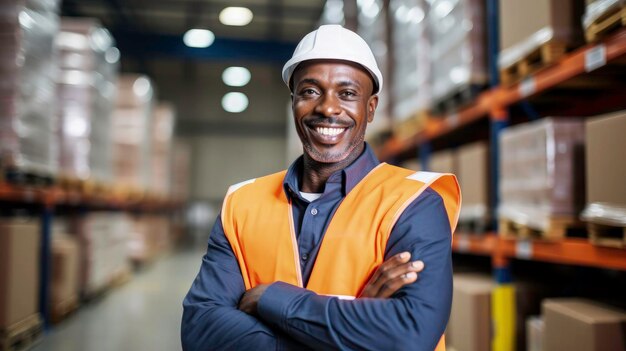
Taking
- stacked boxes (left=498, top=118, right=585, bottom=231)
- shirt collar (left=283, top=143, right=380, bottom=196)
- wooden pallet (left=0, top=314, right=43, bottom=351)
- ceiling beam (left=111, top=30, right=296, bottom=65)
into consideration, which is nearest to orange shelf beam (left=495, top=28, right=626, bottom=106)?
stacked boxes (left=498, top=118, right=585, bottom=231)

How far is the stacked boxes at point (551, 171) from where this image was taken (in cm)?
305

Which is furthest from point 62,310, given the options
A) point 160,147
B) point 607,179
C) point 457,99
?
point 160,147

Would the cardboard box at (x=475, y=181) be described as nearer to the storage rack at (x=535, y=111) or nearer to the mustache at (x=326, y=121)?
the storage rack at (x=535, y=111)

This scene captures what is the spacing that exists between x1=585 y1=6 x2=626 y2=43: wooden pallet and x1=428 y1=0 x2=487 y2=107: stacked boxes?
4.41 feet

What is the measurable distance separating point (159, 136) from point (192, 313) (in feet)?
37.8

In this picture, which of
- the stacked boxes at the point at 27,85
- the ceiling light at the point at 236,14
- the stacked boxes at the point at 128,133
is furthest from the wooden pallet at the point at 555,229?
the ceiling light at the point at 236,14

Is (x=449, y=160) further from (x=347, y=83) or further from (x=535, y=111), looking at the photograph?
(x=347, y=83)

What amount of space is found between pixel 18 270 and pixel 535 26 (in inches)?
164

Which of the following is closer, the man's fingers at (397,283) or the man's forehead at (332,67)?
the man's fingers at (397,283)

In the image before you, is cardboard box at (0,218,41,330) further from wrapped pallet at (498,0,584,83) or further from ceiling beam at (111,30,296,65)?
ceiling beam at (111,30,296,65)

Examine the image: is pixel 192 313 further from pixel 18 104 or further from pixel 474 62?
pixel 18 104

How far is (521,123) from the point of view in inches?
203

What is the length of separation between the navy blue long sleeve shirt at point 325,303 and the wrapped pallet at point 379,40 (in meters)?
4.17

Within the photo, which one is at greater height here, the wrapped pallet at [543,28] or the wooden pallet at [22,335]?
the wrapped pallet at [543,28]
